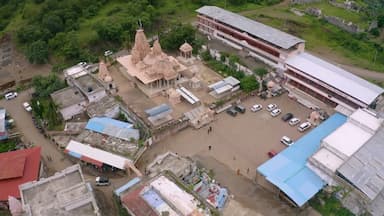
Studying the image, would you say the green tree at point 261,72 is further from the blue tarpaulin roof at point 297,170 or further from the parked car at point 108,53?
the parked car at point 108,53

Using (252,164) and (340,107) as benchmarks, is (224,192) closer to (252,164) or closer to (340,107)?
(252,164)

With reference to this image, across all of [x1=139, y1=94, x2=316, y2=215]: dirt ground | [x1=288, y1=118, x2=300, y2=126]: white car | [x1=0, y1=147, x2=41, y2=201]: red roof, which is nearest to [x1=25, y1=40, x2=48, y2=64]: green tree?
[x1=0, y1=147, x2=41, y2=201]: red roof

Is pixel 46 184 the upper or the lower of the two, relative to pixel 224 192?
upper

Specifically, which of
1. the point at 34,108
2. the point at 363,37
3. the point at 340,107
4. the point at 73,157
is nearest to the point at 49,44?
the point at 34,108

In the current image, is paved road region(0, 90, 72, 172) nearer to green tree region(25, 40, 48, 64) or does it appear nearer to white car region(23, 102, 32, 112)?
white car region(23, 102, 32, 112)

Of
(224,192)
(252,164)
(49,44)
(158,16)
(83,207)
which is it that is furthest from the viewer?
(158,16)

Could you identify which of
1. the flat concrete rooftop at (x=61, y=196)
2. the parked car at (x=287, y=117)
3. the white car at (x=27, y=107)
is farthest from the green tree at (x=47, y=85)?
the parked car at (x=287, y=117)
